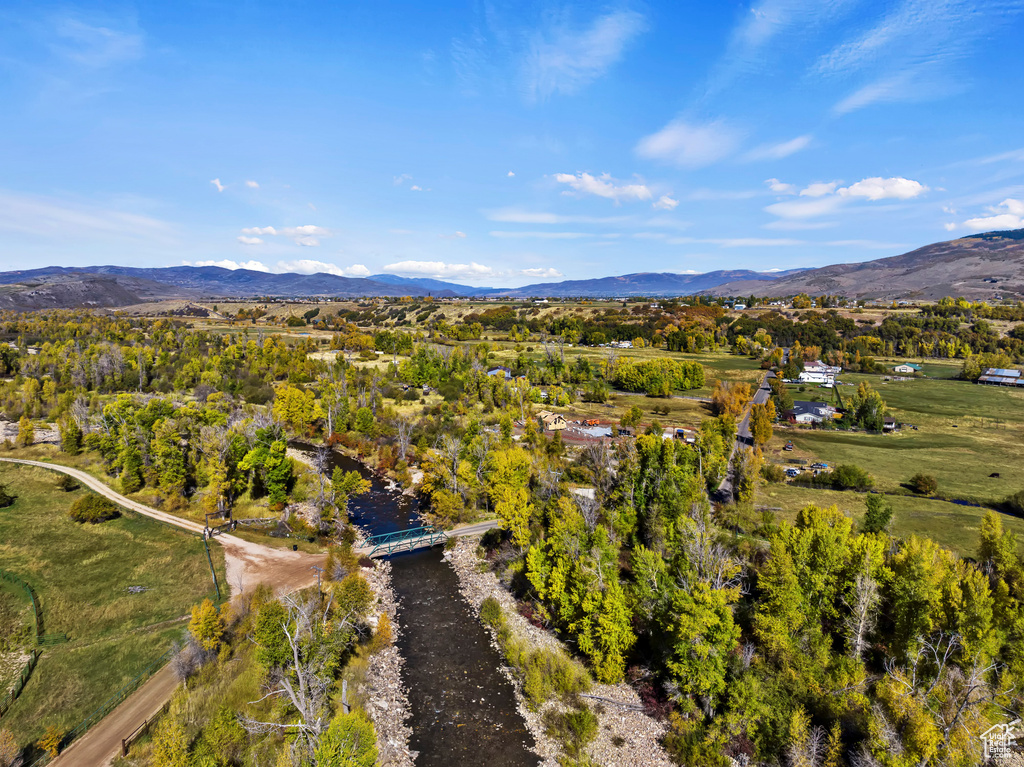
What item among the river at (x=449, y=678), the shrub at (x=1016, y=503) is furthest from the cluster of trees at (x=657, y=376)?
the river at (x=449, y=678)

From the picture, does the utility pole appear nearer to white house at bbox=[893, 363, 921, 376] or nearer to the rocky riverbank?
the rocky riverbank

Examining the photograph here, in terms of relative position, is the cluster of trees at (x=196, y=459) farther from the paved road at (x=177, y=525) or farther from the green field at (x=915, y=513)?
the green field at (x=915, y=513)

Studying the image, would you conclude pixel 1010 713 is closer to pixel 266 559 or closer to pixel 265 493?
pixel 266 559

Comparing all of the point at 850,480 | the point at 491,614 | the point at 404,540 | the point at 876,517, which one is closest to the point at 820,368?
the point at 850,480

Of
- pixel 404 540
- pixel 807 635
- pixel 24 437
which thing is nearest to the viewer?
pixel 807 635

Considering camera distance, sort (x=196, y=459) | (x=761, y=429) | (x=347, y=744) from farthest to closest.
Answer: (x=761, y=429)
(x=196, y=459)
(x=347, y=744)

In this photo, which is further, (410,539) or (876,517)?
(410,539)

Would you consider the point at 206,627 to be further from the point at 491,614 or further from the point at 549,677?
the point at 549,677

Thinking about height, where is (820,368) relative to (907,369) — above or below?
above
